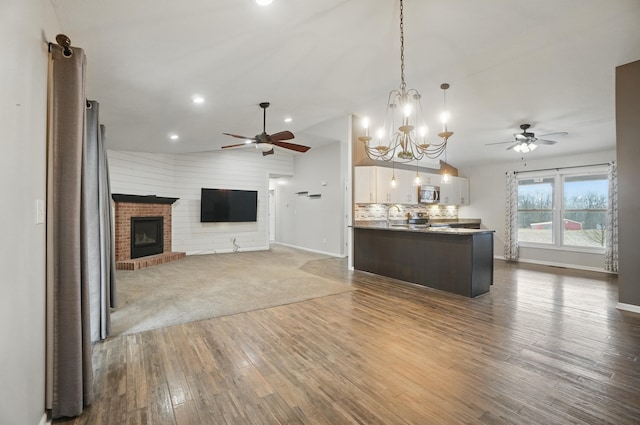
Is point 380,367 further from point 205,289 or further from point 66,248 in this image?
point 205,289

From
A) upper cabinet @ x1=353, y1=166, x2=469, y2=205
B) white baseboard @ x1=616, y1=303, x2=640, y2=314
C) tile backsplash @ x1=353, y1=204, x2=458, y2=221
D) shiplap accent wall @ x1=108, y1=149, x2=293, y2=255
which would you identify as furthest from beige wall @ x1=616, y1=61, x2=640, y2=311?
shiplap accent wall @ x1=108, y1=149, x2=293, y2=255

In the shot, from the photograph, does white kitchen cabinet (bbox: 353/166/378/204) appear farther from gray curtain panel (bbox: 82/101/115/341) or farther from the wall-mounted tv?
gray curtain panel (bbox: 82/101/115/341)

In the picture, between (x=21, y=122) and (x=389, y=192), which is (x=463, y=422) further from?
(x=389, y=192)

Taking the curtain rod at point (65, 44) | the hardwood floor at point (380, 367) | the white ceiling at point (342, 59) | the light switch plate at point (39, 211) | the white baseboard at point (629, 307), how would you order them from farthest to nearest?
the white baseboard at point (629, 307) < the white ceiling at point (342, 59) < the hardwood floor at point (380, 367) < the curtain rod at point (65, 44) < the light switch plate at point (39, 211)

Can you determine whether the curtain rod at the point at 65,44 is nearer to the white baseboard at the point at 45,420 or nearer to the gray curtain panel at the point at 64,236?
the gray curtain panel at the point at 64,236

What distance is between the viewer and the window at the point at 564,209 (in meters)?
6.43

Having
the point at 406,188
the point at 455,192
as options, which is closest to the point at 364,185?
the point at 406,188

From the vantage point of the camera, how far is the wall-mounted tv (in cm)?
830

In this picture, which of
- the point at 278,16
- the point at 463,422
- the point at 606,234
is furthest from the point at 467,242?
the point at 606,234

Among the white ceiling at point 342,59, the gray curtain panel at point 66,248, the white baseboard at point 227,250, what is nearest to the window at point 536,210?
the white ceiling at point 342,59

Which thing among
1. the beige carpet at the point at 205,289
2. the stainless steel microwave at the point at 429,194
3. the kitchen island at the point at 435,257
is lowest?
the beige carpet at the point at 205,289

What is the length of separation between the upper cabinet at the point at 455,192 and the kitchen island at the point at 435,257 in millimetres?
3621

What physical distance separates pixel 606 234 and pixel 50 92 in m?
8.96

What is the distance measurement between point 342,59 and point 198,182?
6.14 m
